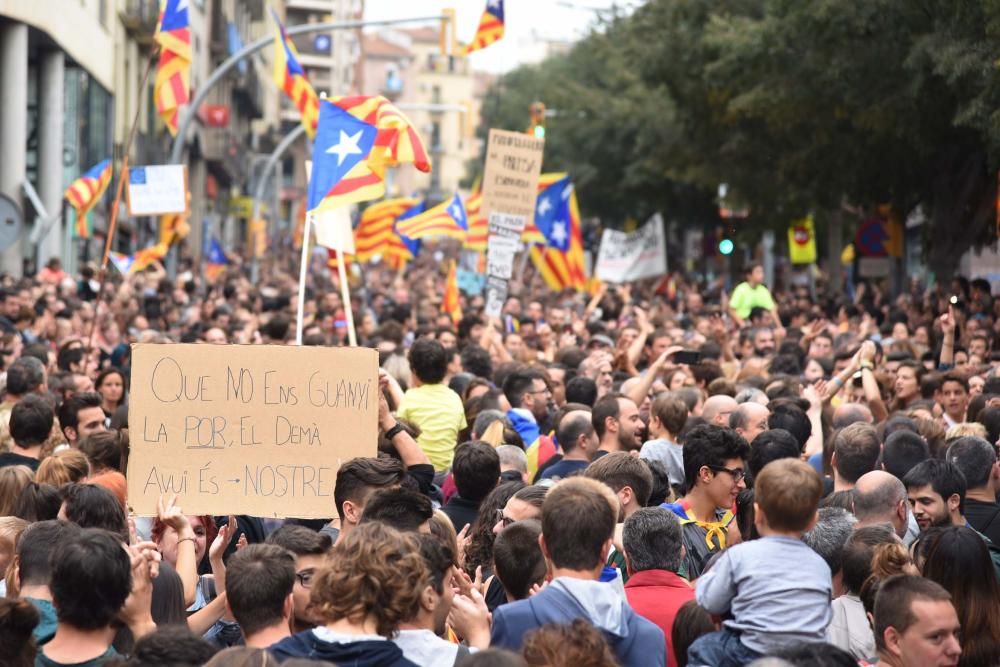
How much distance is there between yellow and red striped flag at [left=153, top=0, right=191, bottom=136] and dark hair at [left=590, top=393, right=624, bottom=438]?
9627 mm

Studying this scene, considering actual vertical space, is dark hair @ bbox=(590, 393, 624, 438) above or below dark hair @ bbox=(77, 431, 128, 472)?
above

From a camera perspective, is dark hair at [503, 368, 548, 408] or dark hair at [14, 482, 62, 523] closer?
dark hair at [14, 482, 62, 523]

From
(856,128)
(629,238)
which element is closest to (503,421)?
(856,128)

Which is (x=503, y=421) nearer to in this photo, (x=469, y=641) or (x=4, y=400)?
(x=4, y=400)

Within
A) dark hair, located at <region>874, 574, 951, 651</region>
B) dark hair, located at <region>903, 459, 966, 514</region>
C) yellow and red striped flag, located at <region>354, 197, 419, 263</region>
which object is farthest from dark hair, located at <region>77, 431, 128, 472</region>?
yellow and red striped flag, located at <region>354, 197, 419, 263</region>

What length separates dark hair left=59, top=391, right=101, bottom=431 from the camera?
32.7 ft

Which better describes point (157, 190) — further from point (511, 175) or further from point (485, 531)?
point (485, 531)

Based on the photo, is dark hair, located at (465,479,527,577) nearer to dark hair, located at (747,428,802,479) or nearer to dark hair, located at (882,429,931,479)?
dark hair, located at (747,428,802,479)

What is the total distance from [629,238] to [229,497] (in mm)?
22825

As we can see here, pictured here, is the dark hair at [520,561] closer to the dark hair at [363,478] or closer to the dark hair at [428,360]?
the dark hair at [363,478]

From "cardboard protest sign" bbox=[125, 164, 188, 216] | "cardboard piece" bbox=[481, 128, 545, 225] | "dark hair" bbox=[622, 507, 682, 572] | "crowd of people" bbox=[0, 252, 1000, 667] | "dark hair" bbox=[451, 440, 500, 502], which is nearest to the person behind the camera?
"crowd of people" bbox=[0, 252, 1000, 667]

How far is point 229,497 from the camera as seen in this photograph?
280 inches

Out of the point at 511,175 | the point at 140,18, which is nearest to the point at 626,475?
the point at 511,175

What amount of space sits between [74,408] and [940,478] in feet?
16.3
